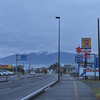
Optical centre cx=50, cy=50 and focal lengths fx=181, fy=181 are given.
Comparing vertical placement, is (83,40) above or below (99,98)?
above

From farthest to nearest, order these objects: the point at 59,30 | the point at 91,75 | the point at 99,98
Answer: the point at 91,75
the point at 59,30
the point at 99,98

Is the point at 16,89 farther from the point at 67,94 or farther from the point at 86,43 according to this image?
the point at 86,43

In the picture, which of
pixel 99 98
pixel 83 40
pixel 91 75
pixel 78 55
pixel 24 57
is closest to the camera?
pixel 99 98

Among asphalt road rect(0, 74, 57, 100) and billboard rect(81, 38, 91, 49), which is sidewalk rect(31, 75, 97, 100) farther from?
billboard rect(81, 38, 91, 49)

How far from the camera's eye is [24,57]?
58375 mm

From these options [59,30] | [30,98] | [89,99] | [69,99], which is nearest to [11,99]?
[30,98]

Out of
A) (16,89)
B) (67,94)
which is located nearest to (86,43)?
(16,89)

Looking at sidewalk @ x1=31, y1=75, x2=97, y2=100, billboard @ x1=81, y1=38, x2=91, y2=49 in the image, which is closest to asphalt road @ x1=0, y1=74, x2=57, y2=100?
sidewalk @ x1=31, y1=75, x2=97, y2=100

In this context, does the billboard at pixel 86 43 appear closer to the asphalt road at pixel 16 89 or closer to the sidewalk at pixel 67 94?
the asphalt road at pixel 16 89

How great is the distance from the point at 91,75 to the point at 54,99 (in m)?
25.4

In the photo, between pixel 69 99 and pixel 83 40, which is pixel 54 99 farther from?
pixel 83 40

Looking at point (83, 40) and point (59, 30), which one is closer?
point (59, 30)

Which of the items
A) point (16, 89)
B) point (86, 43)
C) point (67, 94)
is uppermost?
point (86, 43)

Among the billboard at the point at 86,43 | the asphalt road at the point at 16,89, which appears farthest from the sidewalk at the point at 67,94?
the billboard at the point at 86,43
